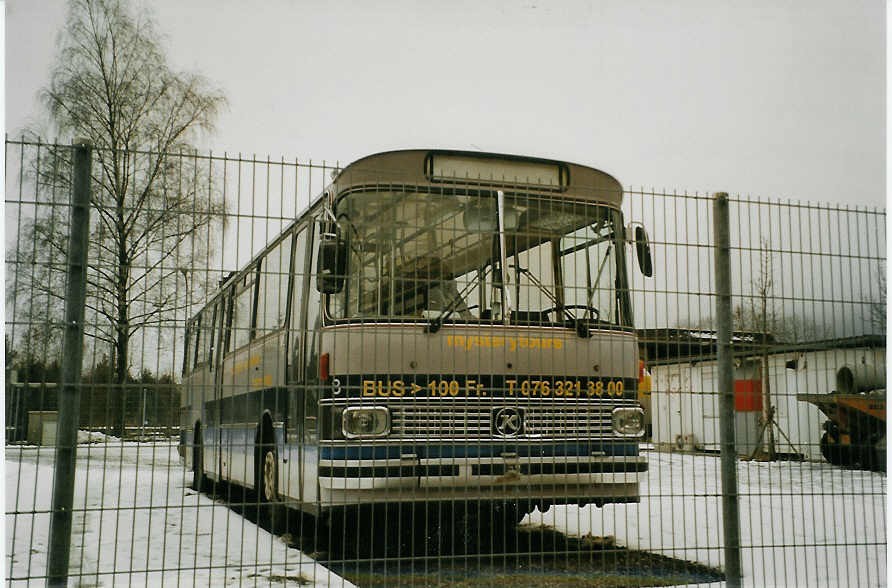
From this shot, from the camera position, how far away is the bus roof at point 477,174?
22.9ft

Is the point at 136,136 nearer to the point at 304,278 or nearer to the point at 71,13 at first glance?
the point at 71,13

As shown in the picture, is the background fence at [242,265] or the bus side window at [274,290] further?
the bus side window at [274,290]

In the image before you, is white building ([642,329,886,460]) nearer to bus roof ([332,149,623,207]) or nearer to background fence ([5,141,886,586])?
background fence ([5,141,886,586])

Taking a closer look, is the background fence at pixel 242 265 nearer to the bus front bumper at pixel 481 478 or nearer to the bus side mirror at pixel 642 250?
the bus side mirror at pixel 642 250

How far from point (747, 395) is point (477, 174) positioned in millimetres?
2655

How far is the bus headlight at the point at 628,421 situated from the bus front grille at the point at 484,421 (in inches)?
2.9

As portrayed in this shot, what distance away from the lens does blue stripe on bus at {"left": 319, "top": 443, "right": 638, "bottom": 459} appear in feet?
20.2

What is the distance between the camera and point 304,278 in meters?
7.83

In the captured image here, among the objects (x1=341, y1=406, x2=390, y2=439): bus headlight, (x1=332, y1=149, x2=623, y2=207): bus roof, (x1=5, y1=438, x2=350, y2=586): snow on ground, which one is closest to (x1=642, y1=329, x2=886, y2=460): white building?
(x1=332, y1=149, x2=623, y2=207): bus roof

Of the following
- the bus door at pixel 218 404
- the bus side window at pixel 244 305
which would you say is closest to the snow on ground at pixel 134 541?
the bus door at pixel 218 404

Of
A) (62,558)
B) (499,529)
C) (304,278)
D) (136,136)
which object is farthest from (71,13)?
(62,558)

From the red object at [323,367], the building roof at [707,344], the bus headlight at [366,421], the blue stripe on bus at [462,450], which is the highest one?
the building roof at [707,344]

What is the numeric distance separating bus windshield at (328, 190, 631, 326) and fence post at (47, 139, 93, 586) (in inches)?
71.1

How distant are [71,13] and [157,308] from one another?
12445 mm
